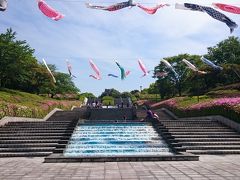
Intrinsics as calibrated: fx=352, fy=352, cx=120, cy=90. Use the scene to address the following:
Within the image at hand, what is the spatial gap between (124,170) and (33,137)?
10.4m

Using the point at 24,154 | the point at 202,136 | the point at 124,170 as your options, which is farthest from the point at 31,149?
the point at 202,136

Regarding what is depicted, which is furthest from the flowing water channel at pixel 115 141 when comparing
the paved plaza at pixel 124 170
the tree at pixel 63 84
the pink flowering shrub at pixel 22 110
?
the tree at pixel 63 84

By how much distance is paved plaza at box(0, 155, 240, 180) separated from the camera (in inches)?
455

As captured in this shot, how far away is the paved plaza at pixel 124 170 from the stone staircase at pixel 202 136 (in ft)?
13.6

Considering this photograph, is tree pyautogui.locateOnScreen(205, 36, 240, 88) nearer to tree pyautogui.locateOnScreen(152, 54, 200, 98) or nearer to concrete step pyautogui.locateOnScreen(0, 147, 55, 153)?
tree pyautogui.locateOnScreen(152, 54, 200, 98)

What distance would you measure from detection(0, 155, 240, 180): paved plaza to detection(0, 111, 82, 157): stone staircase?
12.8 ft

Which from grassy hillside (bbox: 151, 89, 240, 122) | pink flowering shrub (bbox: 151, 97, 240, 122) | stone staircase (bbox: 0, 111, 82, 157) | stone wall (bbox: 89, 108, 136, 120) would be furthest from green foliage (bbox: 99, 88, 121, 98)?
stone staircase (bbox: 0, 111, 82, 157)

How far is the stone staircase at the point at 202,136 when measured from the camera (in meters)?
19.8

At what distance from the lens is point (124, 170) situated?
42.9 feet

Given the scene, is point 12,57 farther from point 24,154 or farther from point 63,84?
point 63,84

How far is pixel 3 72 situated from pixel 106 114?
1563 cm

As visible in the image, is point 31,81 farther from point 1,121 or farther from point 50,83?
point 1,121

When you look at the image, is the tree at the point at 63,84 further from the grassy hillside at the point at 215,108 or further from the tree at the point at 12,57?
the grassy hillside at the point at 215,108

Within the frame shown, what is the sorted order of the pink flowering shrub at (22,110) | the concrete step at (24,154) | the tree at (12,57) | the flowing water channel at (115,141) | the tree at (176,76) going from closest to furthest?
the concrete step at (24,154) < the flowing water channel at (115,141) < the pink flowering shrub at (22,110) < the tree at (12,57) < the tree at (176,76)
